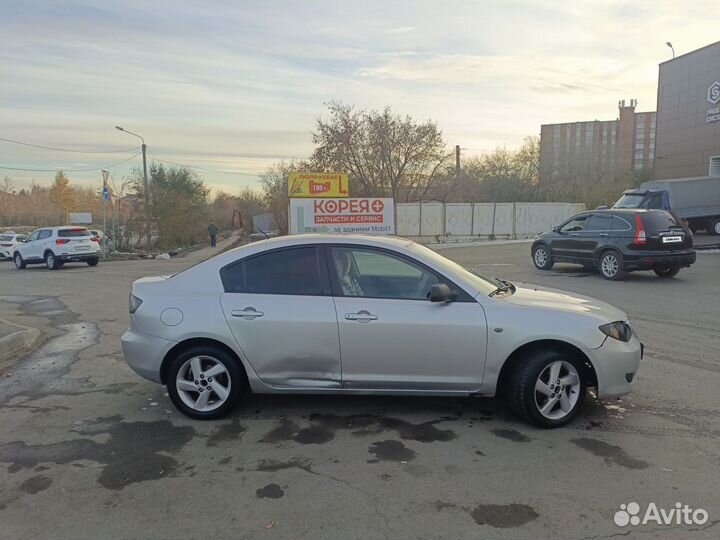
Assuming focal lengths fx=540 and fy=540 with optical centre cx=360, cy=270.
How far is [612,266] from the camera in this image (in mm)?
12750

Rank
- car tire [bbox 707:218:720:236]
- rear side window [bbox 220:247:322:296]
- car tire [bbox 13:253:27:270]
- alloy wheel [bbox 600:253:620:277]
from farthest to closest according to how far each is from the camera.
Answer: car tire [bbox 707:218:720:236] → car tire [bbox 13:253:27:270] → alloy wheel [bbox 600:253:620:277] → rear side window [bbox 220:247:322:296]

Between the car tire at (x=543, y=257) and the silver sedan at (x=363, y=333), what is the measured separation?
419 inches

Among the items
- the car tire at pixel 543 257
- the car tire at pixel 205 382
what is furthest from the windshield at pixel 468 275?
the car tire at pixel 543 257

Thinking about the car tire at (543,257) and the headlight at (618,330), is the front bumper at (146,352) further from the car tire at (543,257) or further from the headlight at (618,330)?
the car tire at (543,257)

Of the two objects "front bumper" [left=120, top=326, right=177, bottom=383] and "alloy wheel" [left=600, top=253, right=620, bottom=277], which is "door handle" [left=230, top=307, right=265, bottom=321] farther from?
"alloy wheel" [left=600, top=253, right=620, bottom=277]

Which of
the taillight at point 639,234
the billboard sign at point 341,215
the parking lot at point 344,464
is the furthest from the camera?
the billboard sign at point 341,215

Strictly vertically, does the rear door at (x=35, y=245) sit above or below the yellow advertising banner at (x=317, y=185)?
below

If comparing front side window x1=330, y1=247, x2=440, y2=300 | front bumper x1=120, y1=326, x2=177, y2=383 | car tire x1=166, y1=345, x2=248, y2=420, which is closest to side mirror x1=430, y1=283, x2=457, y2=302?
front side window x1=330, y1=247, x2=440, y2=300

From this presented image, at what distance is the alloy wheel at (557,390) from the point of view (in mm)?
4203

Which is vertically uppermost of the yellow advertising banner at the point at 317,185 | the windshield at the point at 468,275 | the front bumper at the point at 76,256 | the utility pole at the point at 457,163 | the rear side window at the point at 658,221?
the utility pole at the point at 457,163

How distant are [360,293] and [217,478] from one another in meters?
1.73

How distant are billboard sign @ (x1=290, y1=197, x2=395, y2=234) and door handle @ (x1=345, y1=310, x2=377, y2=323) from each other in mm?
24730

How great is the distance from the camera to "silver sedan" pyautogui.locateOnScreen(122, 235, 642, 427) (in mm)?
4199

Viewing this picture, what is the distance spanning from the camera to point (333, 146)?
4078cm
